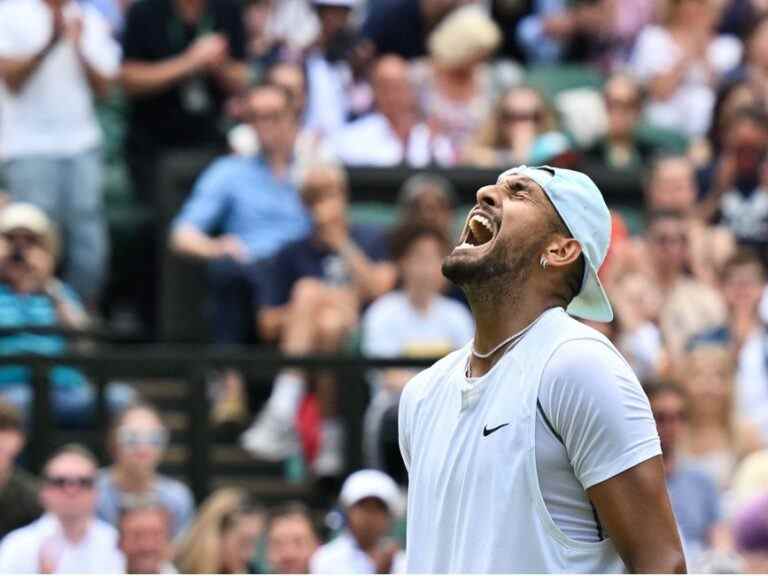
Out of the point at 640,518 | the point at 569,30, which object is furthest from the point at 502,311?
the point at 569,30

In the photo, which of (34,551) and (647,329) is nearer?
(34,551)

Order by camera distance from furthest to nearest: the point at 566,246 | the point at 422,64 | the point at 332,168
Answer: the point at 422,64 → the point at 332,168 → the point at 566,246

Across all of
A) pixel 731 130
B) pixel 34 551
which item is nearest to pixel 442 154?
pixel 731 130

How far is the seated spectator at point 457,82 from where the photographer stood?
11352 mm

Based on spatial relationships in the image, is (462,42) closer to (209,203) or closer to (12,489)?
(209,203)

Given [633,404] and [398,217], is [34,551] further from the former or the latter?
[633,404]

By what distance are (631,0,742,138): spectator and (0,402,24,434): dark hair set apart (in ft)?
16.6

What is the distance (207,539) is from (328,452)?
1217 millimetres

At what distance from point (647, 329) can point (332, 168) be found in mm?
1876

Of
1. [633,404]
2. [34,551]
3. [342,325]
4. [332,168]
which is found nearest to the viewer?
[633,404]

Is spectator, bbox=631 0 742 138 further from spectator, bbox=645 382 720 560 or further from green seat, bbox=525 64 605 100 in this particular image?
spectator, bbox=645 382 720 560

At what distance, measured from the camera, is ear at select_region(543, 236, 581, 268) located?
3.89m

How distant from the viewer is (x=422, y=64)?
11.7 meters

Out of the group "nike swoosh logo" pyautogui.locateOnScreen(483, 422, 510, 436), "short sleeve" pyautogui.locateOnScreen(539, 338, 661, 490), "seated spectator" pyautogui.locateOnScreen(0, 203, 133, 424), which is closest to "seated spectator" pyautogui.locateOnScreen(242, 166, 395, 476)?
"seated spectator" pyautogui.locateOnScreen(0, 203, 133, 424)
